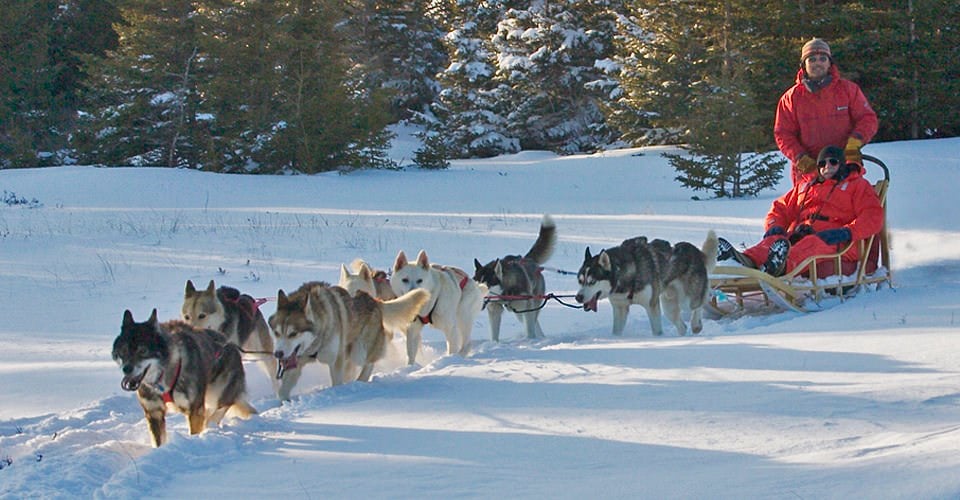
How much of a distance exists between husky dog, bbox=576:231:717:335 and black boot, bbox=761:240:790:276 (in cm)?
43

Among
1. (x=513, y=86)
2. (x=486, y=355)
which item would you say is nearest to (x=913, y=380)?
(x=486, y=355)

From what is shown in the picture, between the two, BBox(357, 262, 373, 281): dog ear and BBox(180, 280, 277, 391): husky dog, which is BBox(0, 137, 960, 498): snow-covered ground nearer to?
BBox(180, 280, 277, 391): husky dog

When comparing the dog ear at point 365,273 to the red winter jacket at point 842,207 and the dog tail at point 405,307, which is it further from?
the red winter jacket at point 842,207

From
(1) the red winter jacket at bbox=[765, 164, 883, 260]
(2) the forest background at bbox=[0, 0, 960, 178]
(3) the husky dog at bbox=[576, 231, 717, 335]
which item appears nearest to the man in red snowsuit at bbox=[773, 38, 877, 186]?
(1) the red winter jacket at bbox=[765, 164, 883, 260]

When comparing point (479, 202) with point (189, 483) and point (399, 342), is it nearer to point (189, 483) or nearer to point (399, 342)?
point (399, 342)

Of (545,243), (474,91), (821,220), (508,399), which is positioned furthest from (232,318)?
(474,91)

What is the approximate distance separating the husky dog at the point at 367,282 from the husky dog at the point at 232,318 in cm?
68

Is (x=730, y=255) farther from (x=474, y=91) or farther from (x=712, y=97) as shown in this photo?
(x=474, y=91)

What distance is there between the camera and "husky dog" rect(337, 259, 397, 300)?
682cm

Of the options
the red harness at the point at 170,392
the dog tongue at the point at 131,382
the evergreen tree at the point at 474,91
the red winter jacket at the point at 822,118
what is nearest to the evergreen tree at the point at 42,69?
the evergreen tree at the point at 474,91

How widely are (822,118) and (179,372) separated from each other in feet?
20.0

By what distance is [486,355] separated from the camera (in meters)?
6.46

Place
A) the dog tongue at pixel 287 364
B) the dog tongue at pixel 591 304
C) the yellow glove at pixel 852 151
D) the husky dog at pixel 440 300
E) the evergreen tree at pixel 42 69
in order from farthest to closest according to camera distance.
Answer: the evergreen tree at pixel 42 69
the yellow glove at pixel 852 151
the dog tongue at pixel 591 304
the husky dog at pixel 440 300
the dog tongue at pixel 287 364

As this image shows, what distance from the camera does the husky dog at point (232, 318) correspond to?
591 cm
